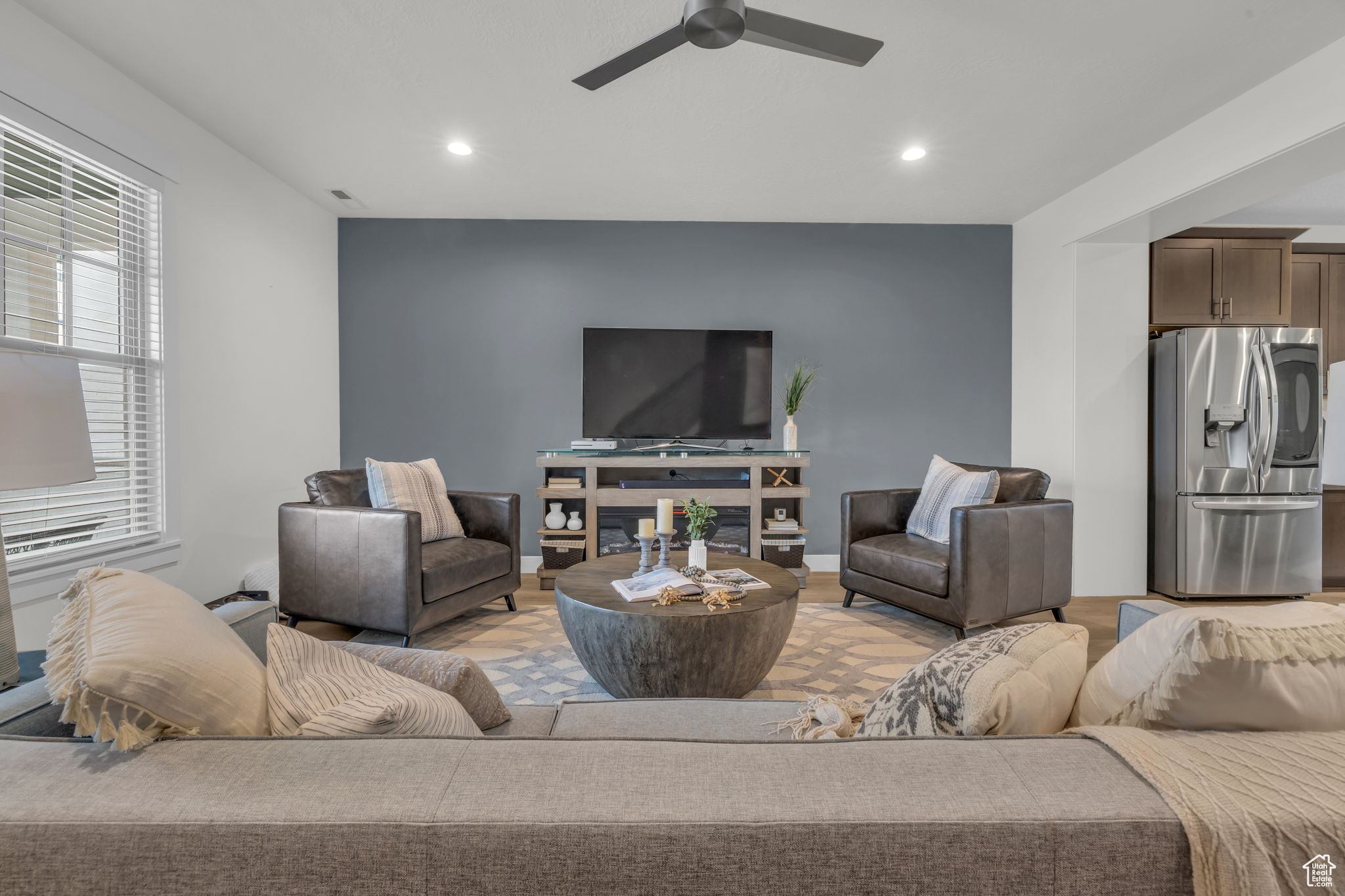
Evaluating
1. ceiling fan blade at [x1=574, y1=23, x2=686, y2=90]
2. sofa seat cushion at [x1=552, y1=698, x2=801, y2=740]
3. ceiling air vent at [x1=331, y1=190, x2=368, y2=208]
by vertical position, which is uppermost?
ceiling air vent at [x1=331, y1=190, x2=368, y2=208]

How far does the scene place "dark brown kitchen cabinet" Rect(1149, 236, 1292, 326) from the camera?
3.85 metres

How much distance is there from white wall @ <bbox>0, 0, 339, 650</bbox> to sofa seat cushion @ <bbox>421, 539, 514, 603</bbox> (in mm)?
1076

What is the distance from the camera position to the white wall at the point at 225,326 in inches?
97.7

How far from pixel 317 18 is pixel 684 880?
2796 millimetres

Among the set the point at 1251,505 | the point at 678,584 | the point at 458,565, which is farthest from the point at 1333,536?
the point at 458,565

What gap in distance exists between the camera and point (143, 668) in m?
0.68

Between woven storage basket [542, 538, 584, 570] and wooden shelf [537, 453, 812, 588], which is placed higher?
wooden shelf [537, 453, 812, 588]

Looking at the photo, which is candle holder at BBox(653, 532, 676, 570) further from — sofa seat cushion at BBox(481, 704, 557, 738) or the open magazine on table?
sofa seat cushion at BBox(481, 704, 557, 738)

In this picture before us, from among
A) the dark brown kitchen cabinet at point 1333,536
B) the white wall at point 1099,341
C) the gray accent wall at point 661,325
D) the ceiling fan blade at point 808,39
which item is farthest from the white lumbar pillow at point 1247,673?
the dark brown kitchen cabinet at point 1333,536

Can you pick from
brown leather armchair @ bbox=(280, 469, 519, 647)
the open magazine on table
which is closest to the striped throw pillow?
the open magazine on table

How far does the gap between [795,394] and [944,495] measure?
1.27 m

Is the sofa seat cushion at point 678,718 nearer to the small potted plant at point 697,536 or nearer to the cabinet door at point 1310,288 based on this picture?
the small potted plant at point 697,536

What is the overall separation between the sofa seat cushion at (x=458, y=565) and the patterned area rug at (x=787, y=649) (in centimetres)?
24

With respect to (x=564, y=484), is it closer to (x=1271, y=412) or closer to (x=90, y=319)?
(x=90, y=319)
